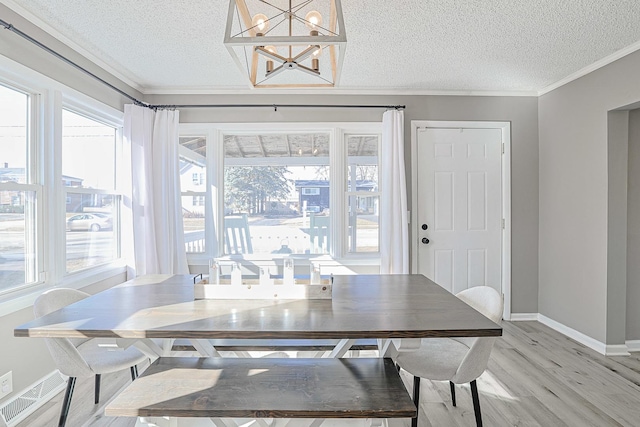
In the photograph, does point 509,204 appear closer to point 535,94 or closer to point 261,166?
point 535,94

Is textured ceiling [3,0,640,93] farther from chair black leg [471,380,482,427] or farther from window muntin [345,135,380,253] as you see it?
chair black leg [471,380,482,427]

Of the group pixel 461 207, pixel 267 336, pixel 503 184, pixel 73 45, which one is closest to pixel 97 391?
pixel 267 336

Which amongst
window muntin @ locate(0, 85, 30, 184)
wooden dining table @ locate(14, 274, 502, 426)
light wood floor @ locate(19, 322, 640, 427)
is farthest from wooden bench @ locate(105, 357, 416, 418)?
window muntin @ locate(0, 85, 30, 184)

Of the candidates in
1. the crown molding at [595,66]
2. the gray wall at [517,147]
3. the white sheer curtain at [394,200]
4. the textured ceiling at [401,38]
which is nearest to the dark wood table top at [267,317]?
the textured ceiling at [401,38]

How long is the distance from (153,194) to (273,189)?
1209 millimetres

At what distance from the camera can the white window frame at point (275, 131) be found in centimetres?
383

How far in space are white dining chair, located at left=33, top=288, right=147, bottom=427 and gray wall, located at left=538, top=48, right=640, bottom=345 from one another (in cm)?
365

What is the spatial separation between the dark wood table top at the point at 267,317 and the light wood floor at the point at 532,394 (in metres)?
0.83

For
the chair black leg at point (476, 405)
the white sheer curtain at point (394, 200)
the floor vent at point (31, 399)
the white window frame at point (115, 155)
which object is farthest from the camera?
the white sheer curtain at point (394, 200)

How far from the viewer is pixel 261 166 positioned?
3943mm

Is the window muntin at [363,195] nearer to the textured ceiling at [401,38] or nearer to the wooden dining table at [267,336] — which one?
the textured ceiling at [401,38]

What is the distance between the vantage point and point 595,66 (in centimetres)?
312

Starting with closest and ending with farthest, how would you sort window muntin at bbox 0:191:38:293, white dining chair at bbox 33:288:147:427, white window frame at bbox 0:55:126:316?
white dining chair at bbox 33:288:147:427
window muntin at bbox 0:191:38:293
white window frame at bbox 0:55:126:316

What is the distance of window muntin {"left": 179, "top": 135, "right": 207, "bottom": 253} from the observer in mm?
3908
